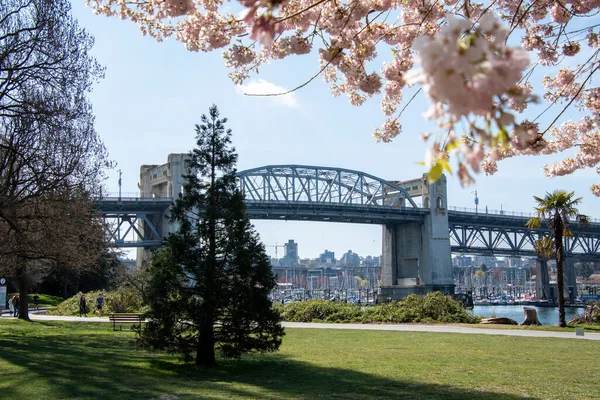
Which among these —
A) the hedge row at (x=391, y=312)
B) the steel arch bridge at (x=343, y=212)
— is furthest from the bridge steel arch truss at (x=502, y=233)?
the hedge row at (x=391, y=312)

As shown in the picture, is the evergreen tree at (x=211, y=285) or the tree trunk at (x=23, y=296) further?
the tree trunk at (x=23, y=296)

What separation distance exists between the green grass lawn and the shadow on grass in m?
0.02

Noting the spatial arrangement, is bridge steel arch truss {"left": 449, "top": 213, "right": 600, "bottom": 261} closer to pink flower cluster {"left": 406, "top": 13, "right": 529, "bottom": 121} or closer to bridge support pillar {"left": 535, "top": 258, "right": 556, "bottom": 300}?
bridge support pillar {"left": 535, "top": 258, "right": 556, "bottom": 300}

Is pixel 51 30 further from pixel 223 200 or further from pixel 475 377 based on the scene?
pixel 475 377

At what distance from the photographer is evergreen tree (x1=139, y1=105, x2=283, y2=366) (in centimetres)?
1370

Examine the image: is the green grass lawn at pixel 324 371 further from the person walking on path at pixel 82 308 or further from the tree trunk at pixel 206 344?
the person walking on path at pixel 82 308

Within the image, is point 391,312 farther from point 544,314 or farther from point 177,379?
point 544,314

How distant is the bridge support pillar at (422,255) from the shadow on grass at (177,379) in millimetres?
67331

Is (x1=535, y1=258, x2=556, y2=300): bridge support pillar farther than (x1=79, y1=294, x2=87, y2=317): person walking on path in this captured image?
Yes

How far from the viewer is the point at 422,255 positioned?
271 ft

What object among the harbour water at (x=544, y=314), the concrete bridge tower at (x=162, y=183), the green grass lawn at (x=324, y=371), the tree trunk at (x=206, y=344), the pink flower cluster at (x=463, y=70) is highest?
the concrete bridge tower at (x=162, y=183)

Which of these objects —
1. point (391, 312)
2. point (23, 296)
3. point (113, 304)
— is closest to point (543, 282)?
point (391, 312)

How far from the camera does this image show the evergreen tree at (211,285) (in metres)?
13.7

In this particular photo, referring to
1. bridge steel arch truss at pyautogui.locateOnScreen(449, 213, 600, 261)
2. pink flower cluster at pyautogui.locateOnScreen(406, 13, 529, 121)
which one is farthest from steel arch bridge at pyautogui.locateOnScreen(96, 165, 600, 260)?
pink flower cluster at pyautogui.locateOnScreen(406, 13, 529, 121)
